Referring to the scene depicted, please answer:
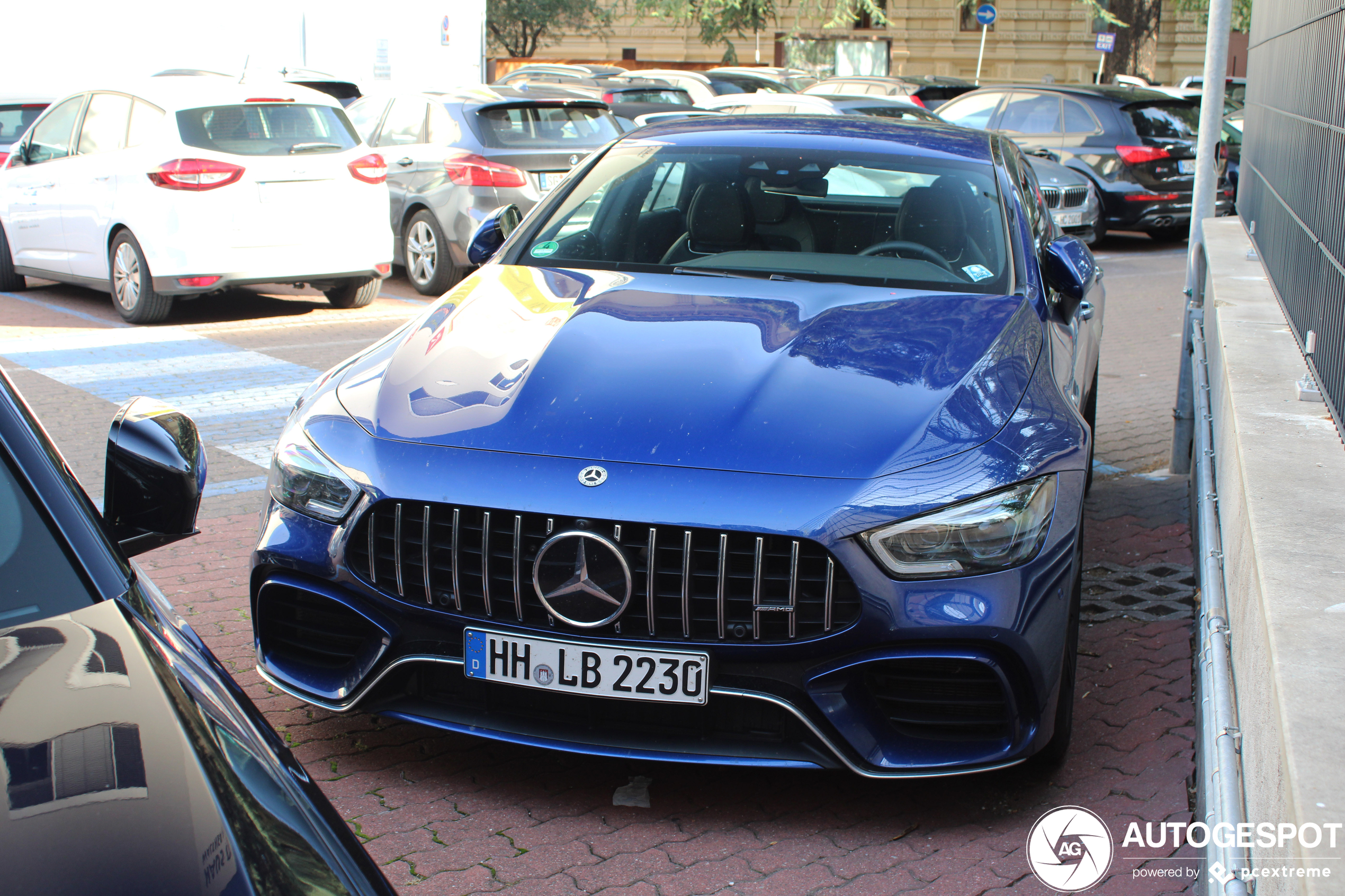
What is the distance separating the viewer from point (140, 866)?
1.46 m

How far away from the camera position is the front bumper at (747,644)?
9.61 feet

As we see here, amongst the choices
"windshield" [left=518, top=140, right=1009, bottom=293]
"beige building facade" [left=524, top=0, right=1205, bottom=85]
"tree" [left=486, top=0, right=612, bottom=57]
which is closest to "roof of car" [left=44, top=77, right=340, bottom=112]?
"windshield" [left=518, top=140, right=1009, bottom=293]

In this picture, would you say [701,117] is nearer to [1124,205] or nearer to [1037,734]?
[1037,734]

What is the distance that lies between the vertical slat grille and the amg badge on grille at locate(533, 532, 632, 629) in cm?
2

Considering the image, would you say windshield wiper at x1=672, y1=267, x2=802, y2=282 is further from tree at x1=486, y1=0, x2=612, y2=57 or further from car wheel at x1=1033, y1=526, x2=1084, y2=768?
tree at x1=486, y1=0, x2=612, y2=57

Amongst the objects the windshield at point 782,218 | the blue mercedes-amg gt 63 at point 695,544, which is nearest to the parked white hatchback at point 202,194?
the windshield at point 782,218

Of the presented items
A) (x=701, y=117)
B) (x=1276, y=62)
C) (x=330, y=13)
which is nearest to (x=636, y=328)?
(x=701, y=117)

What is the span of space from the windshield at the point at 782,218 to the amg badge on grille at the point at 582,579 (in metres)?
1.63

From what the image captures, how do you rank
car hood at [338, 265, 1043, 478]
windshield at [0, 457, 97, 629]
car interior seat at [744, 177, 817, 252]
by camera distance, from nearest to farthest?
windshield at [0, 457, 97, 629]
car hood at [338, 265, 1043, 478]
car interior seat at [744, 177, 817, 252]

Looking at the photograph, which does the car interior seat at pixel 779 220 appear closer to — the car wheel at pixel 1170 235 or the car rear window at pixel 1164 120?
the car rear window at pixel 1164 120

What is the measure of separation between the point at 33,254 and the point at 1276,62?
29.9ft

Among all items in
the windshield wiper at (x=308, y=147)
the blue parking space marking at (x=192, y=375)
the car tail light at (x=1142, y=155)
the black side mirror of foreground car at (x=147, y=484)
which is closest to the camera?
the black side mirror of foreground car at (x=147, y=484)

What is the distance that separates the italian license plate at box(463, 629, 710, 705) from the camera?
296 cm

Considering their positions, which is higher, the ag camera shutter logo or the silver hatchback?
the silver hatchback
